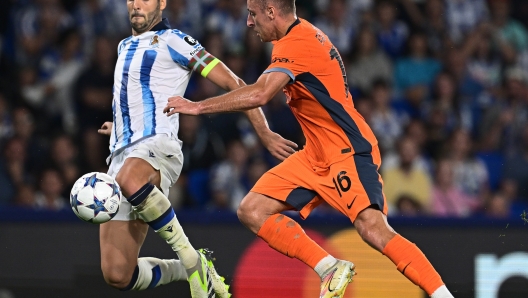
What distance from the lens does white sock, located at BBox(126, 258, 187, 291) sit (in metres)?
5.51

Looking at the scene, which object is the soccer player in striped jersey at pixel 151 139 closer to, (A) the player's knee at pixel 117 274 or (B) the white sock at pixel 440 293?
(A) the player's knee at pixel 117 274

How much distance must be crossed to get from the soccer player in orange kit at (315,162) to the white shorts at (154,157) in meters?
0.64

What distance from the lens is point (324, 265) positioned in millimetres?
4875

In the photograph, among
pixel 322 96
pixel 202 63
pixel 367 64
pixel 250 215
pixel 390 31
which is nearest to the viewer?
pixel 322 96

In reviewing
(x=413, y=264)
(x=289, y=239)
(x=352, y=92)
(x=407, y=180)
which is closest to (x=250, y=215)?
(x=289, y=239)

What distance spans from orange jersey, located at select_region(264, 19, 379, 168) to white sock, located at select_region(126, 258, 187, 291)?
1312 mm

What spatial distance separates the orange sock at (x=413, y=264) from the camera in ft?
15.4

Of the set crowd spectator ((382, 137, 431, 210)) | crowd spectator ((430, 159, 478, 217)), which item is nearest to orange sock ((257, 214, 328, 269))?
crowd spectator ((382, 137, 431, 210))

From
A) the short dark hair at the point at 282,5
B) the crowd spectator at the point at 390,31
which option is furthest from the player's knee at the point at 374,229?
the crowd spectator at the point at 390,31

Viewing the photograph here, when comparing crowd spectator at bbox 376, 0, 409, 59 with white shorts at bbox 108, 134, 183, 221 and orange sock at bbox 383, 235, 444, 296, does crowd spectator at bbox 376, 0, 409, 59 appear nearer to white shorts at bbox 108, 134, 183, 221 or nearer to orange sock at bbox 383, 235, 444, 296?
white shorts at bbox 108, 134, 183, 221

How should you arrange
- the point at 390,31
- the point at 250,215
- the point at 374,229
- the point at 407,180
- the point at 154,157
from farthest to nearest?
1. the point at 390,31
2. the point at 407,180
3. the point at 154,157
4. the point at 250,215
5. the point at 374,229

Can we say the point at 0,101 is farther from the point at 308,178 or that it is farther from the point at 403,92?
the point at 308,178

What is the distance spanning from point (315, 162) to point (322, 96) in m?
0.44

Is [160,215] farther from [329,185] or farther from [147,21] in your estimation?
[147,21]
